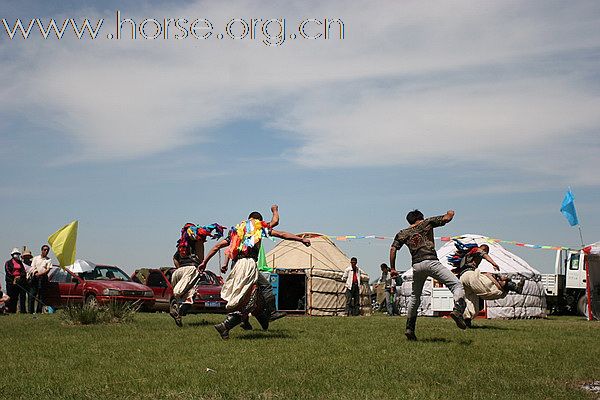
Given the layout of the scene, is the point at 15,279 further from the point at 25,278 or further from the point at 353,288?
the point at 353,288

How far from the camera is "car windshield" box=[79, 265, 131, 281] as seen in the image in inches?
1017

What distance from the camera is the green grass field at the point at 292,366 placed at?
7551 mm

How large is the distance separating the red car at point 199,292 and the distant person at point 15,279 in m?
3.86

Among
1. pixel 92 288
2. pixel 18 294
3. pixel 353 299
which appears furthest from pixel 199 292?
pixel 353 299

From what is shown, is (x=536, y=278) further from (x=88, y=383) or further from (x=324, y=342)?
(x=88, y=383)

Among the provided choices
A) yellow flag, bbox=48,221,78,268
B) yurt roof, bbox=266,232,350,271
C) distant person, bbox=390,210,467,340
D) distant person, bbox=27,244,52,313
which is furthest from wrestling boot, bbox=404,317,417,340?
yurt roof, bbox=266,232,350,271

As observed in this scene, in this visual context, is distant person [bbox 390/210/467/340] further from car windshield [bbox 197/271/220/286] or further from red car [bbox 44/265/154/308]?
car windshield [bbox 197/271/220/286]

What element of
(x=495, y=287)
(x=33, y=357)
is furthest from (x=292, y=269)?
(x=33, y=357)

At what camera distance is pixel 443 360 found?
9.73 metres

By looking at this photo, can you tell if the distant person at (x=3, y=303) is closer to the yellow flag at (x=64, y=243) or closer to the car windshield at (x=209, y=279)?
the yellow flag at (x=64, y=243)

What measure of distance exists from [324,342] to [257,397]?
15.5 ft

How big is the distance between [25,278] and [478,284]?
14065mm

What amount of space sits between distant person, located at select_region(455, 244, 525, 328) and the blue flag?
10480mm

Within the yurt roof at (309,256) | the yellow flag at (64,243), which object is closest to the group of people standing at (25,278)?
the yellow flag at (64,243)
